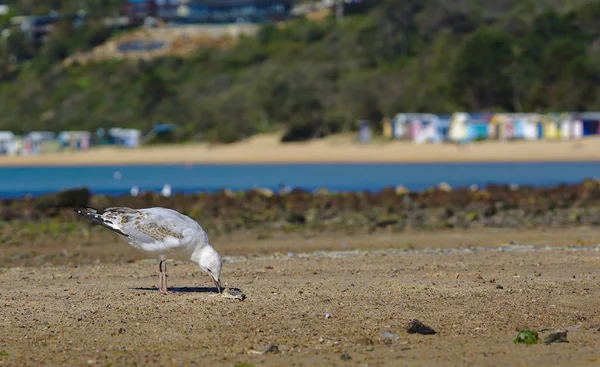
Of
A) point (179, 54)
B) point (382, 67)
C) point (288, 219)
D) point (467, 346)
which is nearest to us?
point (467, 346)

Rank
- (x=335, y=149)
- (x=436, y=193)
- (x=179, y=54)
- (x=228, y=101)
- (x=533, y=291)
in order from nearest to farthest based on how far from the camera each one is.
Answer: (x=533, y=291) → (x=436, y=193) → (x=335, y=149) → (x=228, y=101) → (x=179, y=54)

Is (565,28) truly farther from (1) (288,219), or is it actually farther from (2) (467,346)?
(2) (467,346)

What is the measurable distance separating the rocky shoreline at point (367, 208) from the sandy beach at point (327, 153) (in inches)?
1085

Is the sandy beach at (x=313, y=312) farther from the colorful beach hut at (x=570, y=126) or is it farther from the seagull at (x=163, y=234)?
the colorful beach hut at (x=570, y=126)

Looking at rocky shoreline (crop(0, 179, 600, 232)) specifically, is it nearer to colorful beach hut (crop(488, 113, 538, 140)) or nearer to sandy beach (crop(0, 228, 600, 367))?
sandy beach (crop(0, 228, 600, 367))

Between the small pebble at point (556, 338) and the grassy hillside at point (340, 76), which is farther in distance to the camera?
the grassy hillside at point (340, 76)

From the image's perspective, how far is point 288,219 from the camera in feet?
81.1

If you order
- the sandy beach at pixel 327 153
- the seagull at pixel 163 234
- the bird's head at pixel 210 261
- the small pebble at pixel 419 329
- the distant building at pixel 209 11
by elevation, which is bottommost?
the sandy beach at pixel 327 153

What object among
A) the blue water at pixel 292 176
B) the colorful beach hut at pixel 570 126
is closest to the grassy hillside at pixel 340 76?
the colorful beach hut at pixel 570 126

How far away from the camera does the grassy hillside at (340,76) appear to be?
78.2 metres

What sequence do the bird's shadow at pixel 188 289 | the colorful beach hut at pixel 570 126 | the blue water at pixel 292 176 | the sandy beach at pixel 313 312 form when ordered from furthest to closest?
the colorful beach hut at pixel 570 126 → the blue water at pixel 292 176 → the bird's shadow at pixel 188 289 → the sandy beach at pixel 313 312

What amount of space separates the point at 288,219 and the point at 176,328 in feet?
49.5

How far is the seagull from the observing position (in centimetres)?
1116

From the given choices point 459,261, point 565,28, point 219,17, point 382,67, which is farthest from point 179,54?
point 459,261
